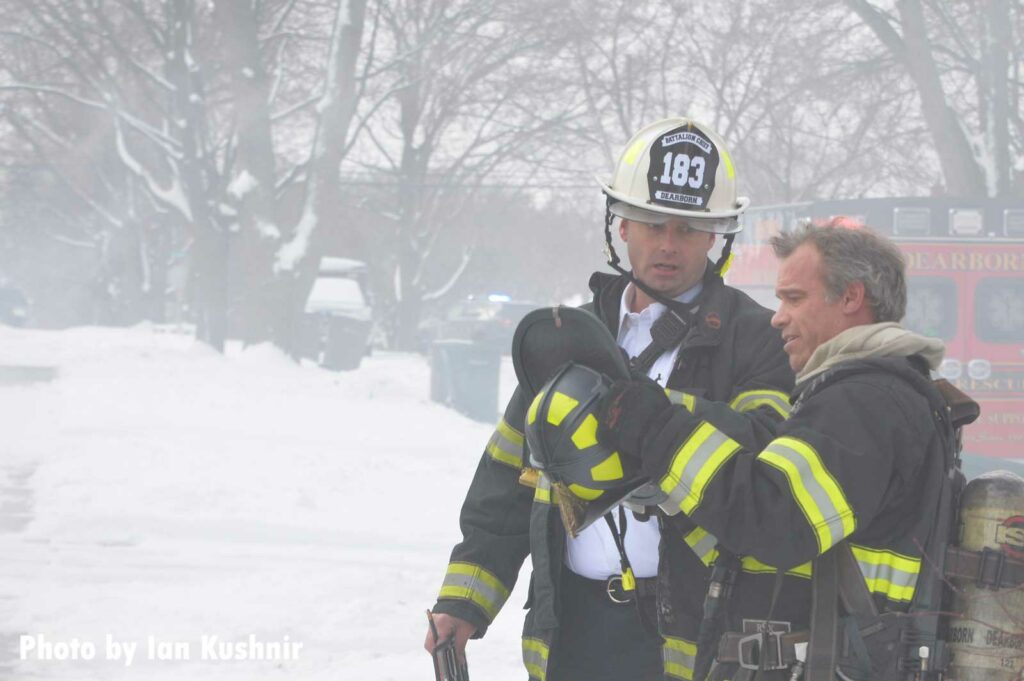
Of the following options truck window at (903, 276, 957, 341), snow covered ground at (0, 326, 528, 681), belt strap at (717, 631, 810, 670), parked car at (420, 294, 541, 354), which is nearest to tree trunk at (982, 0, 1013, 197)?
truck window at (903, 276, 957, 341)

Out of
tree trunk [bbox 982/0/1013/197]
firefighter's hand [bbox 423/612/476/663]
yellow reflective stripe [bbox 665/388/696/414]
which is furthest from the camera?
tree trunk [bbox 982/0/1013/197]

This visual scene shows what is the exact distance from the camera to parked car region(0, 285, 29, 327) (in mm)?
40281

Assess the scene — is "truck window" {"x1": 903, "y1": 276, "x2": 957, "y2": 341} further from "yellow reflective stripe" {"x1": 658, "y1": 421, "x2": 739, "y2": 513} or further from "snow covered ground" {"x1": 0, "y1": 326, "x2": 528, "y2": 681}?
"yellow reflective stripe" {"x1": 658, "y1": 421, "x2": 739, "y2": 513}

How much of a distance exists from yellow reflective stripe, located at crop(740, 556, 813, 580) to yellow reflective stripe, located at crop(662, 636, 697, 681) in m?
0.27

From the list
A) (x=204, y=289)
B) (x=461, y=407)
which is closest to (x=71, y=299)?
(x=204, y=289)

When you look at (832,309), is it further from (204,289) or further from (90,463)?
(204,289)

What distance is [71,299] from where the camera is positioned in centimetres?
5372

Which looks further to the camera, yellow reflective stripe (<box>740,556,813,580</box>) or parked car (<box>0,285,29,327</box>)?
parked car (<box>0,285,29,327</box>)

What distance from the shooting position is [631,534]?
9.27 ft

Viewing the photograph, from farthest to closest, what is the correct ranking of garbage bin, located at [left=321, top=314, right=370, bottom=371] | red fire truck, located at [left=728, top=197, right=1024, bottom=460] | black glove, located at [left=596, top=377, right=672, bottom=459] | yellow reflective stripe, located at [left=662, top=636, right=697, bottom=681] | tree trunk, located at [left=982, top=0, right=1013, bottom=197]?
1. garbage bin, located at [left=321, top=314, right=370, bottom=371]
2. tree trunk, located at [left=982, top=0, right=1013, bottom=197]
3. red fire truck, located at [left=728, top=197, right=1024, bottom=460]
4. yellow reflective stripe, located at [left=662, top=636, right=697, bottom=681]
5. black glove, located at [left=596, top=377, right=672, bottom=459]

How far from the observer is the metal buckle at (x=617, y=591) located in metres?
2.87

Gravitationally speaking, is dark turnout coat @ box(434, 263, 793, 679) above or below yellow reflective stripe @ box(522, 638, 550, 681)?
above

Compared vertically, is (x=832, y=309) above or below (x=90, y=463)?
above

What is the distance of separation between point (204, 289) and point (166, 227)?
575 inches
